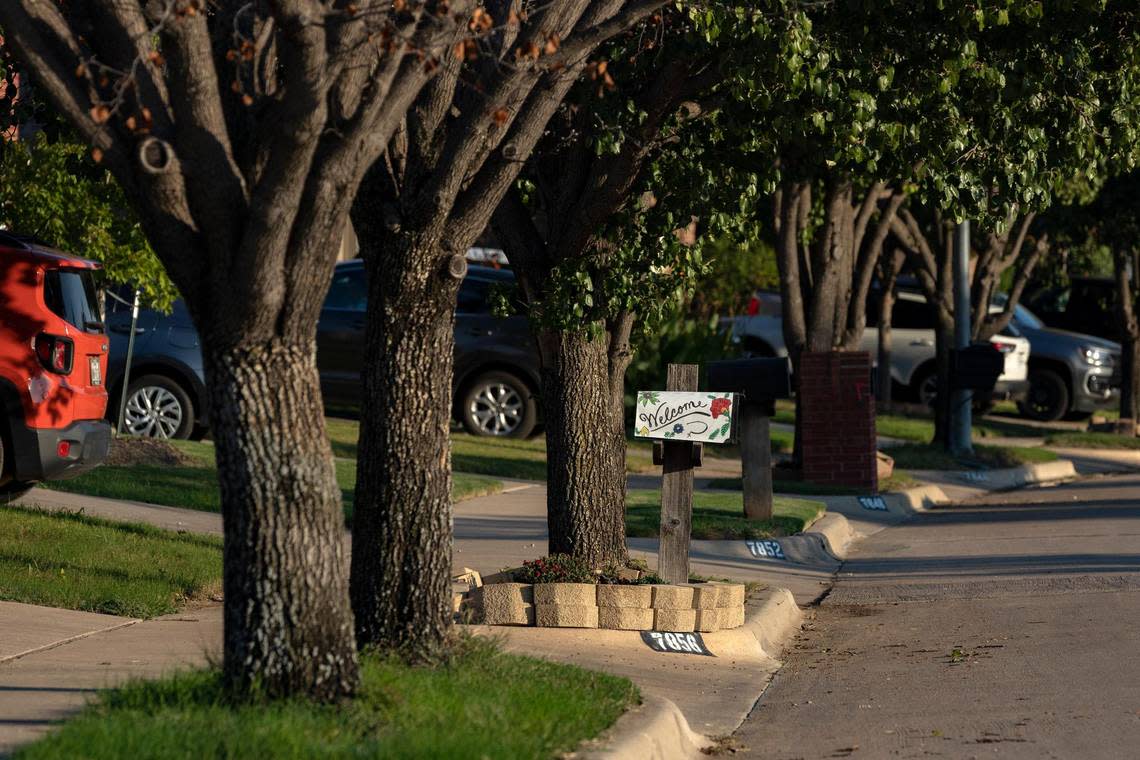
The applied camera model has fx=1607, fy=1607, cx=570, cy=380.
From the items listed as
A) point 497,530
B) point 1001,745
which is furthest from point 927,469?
point 1001,745

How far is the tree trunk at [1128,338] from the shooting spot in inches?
990

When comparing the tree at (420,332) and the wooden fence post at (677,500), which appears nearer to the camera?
the tree at (420,332)

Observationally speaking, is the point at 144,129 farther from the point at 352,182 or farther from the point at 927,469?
the point at 927,469

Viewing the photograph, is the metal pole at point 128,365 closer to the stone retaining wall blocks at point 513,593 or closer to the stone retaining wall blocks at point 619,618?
the stone retaining wall blocks at point 513,593

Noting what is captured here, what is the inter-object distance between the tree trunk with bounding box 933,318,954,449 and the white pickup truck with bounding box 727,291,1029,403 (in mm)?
5001

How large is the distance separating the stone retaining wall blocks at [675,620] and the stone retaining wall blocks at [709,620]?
2 centimetres

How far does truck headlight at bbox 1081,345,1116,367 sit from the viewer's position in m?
27.2

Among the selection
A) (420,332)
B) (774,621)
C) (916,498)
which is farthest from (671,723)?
(916,498)

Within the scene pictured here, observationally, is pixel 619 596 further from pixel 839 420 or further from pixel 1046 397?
pixel 1046 397

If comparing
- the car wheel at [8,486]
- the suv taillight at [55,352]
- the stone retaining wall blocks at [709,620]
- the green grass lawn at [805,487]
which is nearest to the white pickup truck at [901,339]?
the green grass lawn at [805,487]

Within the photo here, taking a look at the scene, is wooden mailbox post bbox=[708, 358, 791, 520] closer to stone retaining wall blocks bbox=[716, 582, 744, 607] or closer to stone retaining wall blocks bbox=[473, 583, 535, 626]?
stone retaining wall blocks bbox=[716, 582, 744, 607]

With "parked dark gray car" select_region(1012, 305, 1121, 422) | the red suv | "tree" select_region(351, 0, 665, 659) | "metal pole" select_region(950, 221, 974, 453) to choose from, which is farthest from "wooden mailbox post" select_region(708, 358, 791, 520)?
"parked dark gray car" select_region(1012, 305, 1121, 422)

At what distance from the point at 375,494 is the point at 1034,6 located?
450 cm

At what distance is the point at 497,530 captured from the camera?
13.1 meters
